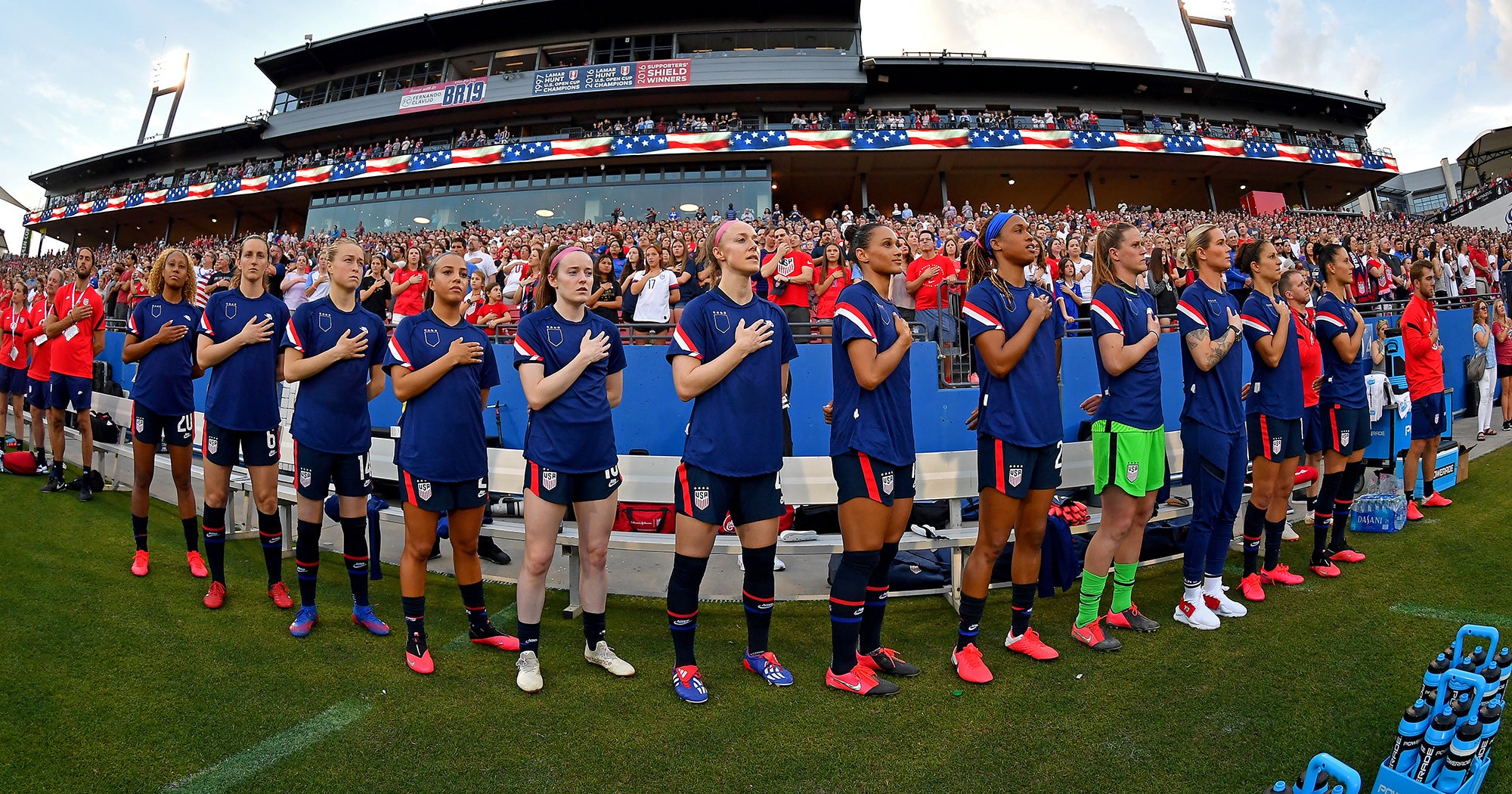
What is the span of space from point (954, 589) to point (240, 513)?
5818 mm

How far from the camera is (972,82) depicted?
32.4 meters

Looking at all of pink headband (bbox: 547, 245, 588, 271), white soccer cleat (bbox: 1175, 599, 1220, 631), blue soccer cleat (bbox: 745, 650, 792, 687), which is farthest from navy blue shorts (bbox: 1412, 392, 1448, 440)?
pink headband (bbox: 547, 245, 588, 271)

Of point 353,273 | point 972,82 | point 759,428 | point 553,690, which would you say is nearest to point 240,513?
point 353,273

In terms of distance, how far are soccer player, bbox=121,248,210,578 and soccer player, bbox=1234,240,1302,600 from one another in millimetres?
6386

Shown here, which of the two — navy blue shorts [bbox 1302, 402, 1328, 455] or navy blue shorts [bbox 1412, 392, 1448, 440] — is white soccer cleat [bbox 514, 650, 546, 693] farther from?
navy blue shorts [bbox 1412, 392, 1448, 440]

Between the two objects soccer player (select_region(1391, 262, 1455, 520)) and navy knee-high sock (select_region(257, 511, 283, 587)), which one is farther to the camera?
soccer player (select_region(1391, 262, 1455, 520))

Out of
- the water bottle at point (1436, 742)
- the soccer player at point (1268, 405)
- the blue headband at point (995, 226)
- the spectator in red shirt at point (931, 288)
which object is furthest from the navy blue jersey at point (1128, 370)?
the spectator in red shirt at point (931, 288)

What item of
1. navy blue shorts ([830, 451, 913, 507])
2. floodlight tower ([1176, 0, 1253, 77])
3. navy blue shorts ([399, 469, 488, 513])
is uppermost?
floodlight tower ([1176, 0, 1253, 77])

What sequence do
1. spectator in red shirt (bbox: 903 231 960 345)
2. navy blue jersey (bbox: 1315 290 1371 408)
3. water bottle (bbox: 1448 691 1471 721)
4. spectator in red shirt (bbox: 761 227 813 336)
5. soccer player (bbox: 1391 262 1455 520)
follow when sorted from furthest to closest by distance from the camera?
spectator in red shirt (bbox: 761 227 813 336) < spectator in red shirt (bbox: 903 231 960 345) < soccer player (bbox: 1391 262 1455 520) < navy blue jersey (bbox: 1315 290 1371 408) < water bottle (bbox: 1448 691 1471 721)

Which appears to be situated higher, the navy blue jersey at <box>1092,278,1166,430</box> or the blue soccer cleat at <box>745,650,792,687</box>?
the navy blue jersey at <box>1092,278,1166,430</box>

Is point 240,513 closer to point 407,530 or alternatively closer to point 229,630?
point 229,630

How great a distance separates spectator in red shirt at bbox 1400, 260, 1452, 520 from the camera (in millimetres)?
5980

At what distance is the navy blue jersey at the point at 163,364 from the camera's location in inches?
175

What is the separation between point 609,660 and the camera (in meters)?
3.41
